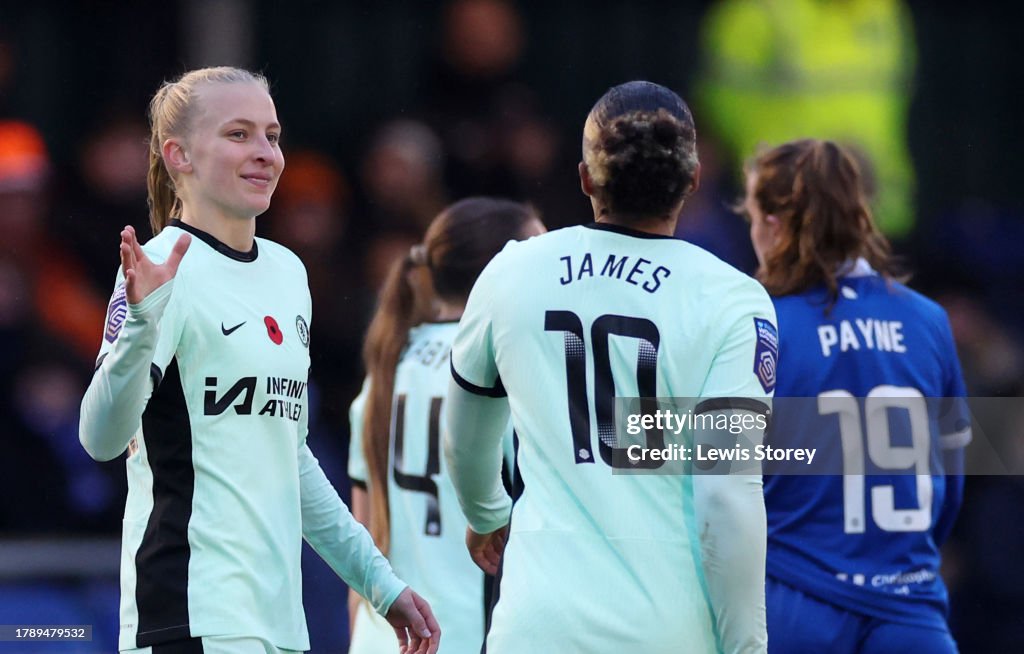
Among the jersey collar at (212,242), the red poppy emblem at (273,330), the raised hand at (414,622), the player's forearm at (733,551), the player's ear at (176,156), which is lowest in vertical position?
the raised hand at (414,622)

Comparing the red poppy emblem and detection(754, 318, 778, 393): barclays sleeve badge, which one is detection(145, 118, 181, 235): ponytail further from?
detection(754, 318, 778, 393): barclays sleeve badge

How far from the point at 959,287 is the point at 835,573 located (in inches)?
127

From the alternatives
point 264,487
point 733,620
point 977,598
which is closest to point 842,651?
point 733,620

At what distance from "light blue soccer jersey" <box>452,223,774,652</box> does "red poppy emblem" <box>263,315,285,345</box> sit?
0.40 metres

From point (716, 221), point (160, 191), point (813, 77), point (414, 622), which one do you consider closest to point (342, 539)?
point (414, 622)

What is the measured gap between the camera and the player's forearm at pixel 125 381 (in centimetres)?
249

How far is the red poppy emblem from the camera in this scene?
2.83m

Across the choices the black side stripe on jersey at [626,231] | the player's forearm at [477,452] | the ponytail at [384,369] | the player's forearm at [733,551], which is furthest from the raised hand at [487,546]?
the ponytail at [384,369]

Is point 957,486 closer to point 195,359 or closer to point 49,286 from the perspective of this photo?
point 195,359

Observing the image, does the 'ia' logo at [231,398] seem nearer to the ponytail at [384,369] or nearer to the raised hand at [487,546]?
the raised hand at [487,546]

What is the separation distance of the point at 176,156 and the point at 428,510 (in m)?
1.49

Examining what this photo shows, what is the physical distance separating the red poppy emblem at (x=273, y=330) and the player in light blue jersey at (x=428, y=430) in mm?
1236

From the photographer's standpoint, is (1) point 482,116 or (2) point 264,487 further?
(1) point 482,116

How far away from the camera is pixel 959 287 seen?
265 inches
